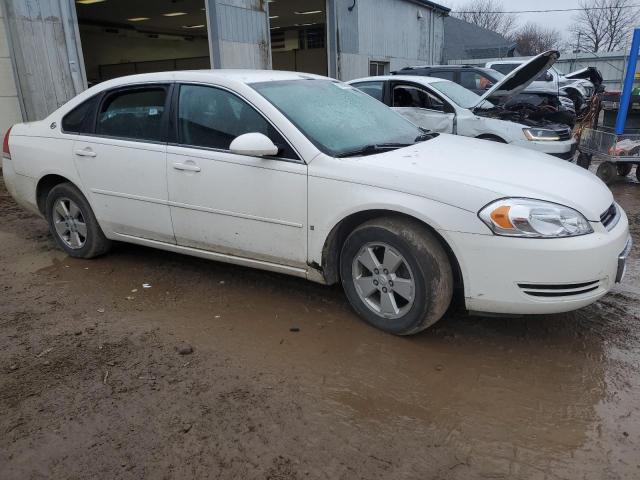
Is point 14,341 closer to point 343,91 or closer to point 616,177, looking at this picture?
point 343,91

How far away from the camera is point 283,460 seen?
232 centimetres

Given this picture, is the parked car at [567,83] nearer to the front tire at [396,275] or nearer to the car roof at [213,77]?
the car roof at [213,77]

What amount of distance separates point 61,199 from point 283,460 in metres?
3.50

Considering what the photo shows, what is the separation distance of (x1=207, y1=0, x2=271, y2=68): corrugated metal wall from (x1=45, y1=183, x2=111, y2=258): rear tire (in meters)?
7.68

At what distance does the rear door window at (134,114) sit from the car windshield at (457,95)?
5.27m

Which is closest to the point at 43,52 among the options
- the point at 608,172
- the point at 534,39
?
the point at 608,172

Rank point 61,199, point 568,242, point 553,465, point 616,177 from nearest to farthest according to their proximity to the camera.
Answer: point 553,465 → point 568,242 → point 61,199 → point 616,177

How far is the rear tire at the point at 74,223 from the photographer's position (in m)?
4.62

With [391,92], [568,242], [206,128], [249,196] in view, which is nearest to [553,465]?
[568,242]

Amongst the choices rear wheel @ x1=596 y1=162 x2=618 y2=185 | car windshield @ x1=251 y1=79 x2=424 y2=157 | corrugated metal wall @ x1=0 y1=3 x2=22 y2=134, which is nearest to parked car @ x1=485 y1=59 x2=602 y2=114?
rear wheel @ x1=596 y1=162 x2=618 y2=185

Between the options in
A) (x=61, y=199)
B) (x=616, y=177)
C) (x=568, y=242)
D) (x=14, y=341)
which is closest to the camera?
(x=568, y=242)

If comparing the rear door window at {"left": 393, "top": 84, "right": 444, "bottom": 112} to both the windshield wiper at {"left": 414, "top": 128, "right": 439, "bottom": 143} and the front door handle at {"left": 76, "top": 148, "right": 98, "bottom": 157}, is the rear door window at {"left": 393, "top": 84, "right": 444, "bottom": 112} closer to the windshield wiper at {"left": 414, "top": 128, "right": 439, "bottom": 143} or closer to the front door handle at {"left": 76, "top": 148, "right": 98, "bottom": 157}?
the windshield wiper at {"left": 414, "top": 128, "right": 439, "bottom": 143}

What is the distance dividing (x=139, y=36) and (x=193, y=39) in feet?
10.7

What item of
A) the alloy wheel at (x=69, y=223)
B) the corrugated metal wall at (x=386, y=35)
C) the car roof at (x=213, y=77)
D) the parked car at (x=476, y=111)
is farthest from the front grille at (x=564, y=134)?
the corrugated metal wall at (x=386, y=35)
